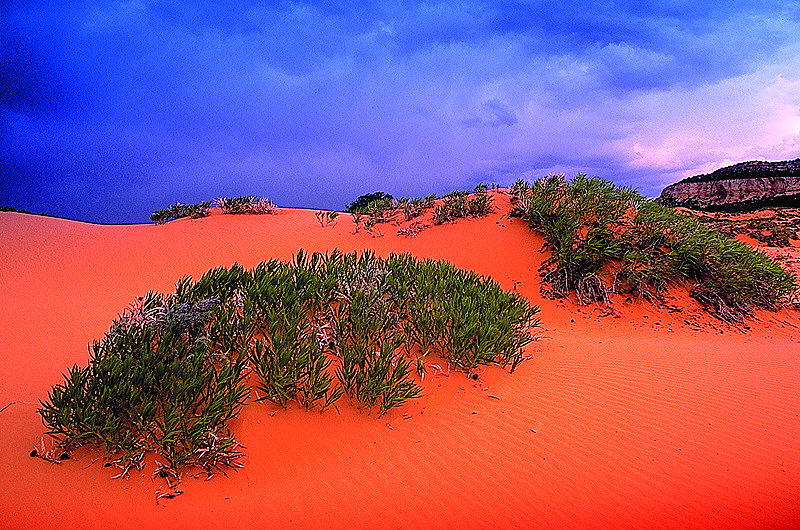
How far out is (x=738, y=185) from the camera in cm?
4269

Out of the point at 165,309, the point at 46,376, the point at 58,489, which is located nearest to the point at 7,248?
the point at 46,376

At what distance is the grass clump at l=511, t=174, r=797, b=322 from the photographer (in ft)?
25.5

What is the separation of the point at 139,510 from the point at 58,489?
57 cm

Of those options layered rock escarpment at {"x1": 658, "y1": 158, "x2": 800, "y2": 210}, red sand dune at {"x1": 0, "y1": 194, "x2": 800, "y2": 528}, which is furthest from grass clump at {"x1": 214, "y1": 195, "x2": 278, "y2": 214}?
layered rock escarpment at {"x1": 658, "y1": 158, "x2": 800, "y2": 210}

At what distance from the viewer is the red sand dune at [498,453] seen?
2.36 metres

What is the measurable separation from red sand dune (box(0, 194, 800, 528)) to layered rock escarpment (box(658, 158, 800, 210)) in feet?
133

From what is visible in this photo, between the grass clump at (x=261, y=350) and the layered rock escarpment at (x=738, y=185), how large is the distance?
41.9 m

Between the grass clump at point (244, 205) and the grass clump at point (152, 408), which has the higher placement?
the grass clump at point (244, 205)

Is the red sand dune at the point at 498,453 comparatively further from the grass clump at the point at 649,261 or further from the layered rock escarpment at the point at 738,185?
the layered rock escarpment at the point at 738,185

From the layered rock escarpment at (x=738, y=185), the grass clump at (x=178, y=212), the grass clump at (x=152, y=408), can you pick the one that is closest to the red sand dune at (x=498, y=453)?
the grass clump at (x=152, y=408)

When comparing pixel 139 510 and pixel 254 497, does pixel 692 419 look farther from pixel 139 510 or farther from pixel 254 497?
pixel 139 510

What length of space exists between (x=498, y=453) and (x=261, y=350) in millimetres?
1924

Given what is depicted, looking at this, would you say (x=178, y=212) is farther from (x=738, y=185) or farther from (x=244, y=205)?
(x=738, y=185)

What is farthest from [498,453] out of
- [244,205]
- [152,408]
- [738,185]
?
[738,185]
